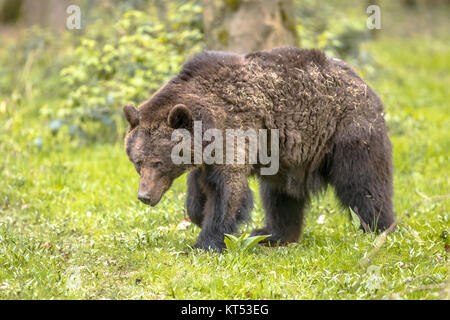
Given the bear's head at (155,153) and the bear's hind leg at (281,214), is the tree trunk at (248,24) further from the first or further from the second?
the bear's head at (155,153)

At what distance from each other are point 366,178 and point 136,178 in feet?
11.4

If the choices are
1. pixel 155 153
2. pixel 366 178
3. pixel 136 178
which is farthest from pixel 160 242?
pixel 136 178

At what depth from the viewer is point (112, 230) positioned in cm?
631

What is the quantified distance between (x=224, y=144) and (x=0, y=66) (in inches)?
414

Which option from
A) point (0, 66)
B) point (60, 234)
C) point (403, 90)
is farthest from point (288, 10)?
point (0, 66)

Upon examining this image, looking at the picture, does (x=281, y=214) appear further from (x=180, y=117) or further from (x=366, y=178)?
(x=180, y=117)

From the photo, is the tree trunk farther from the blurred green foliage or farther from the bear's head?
the bear's head

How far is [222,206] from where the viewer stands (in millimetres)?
5473

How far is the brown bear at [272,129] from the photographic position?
17.7ft

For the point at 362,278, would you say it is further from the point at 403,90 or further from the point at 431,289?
the point at 403,90

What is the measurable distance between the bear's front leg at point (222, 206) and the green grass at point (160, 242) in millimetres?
217

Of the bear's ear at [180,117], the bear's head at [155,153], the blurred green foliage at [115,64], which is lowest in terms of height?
the bear's head at [155,153]

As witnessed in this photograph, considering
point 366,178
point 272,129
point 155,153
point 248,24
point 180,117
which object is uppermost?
point 248,24

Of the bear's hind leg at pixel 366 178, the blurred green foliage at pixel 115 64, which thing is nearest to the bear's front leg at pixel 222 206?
the bear's hind leg at pixel 366 178
